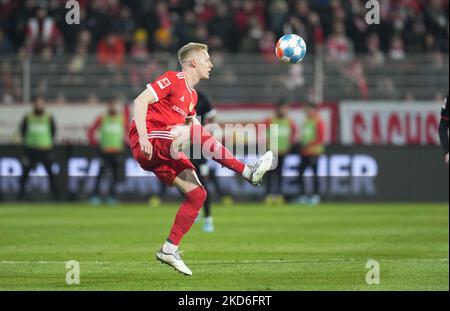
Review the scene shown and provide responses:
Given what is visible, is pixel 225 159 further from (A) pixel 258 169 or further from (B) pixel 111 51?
(B) pixel 111 51

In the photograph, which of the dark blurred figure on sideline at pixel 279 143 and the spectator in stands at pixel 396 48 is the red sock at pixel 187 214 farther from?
the spectator in stands at pixel 396 48

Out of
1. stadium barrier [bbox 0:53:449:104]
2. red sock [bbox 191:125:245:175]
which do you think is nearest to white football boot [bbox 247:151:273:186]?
→ red sock [bbox 191:125:245:175]

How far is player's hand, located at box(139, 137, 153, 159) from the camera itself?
10531 mm

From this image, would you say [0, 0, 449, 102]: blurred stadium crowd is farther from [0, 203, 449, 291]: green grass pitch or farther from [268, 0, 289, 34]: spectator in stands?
[0, 203, 449, 291]: green grass pitch

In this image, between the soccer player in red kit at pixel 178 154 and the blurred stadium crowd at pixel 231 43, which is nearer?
the soccer player in red kit at pixel 178 154

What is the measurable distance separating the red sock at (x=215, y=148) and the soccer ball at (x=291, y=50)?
174 centimetres

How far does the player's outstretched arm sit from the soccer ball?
7.29 ft

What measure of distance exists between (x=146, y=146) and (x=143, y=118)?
14.6 inches

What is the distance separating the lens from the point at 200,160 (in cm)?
1711

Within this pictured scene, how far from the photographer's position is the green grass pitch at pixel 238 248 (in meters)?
11.0

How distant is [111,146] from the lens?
24938 millimetres

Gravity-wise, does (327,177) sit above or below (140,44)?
below
